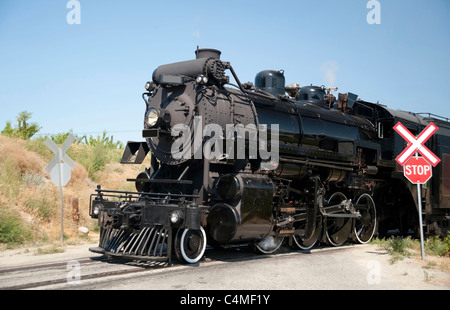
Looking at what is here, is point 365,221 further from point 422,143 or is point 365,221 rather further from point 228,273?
point 228,273

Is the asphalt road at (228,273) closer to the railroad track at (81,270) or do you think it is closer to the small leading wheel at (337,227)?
the railroad track at (81,270)

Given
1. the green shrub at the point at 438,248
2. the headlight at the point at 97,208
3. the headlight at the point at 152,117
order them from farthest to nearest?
1. the green shrub at the point at 438,248
2. the headlight at the point at 152,117
3. the headlight at the point at 97,208

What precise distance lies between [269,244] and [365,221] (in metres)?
3.38

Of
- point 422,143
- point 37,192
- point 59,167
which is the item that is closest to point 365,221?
point 422,143

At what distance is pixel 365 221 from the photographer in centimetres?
1095

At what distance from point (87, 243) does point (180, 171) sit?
3.74m

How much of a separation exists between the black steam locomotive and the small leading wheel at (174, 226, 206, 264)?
0.7 inches

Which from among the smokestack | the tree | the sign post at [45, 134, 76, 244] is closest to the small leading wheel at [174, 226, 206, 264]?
the smokestack

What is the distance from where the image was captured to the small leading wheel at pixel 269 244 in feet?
28.3

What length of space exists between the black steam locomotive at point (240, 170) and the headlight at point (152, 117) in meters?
0.03

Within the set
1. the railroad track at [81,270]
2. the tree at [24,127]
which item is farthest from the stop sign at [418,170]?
the tree at [24,127]

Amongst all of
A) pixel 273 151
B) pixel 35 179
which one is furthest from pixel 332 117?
pixel 35 179

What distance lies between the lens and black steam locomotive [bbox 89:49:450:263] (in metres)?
7.25

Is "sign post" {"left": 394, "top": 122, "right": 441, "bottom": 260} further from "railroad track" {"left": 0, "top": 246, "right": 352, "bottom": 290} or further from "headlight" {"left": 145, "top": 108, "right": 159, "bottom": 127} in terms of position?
"headlight" {"left": 145, "top": 108, "right": 159, "bottom": 127}
